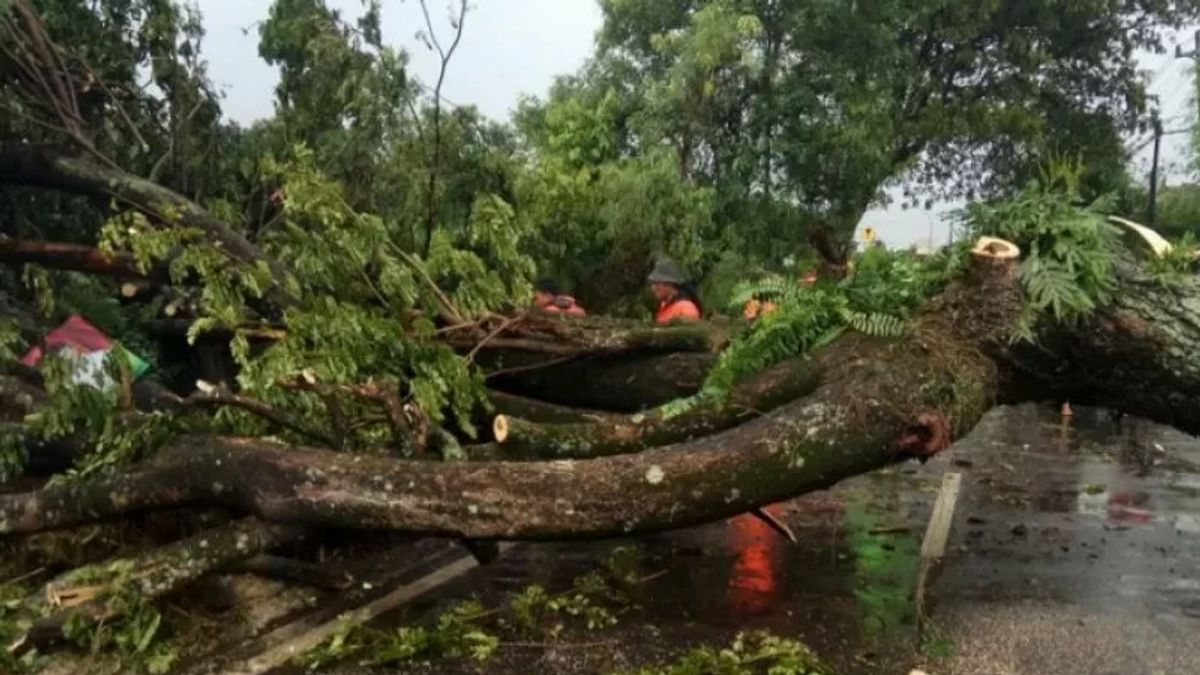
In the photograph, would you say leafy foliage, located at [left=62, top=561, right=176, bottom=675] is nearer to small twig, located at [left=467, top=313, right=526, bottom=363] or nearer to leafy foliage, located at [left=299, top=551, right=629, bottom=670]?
leafy foliage, located at [left=299, top=551, right=629, bottom=670]

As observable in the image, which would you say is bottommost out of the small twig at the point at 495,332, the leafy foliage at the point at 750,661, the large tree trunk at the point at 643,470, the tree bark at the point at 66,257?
the leafy foliage at the point at 750,661

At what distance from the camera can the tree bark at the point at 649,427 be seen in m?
5.17

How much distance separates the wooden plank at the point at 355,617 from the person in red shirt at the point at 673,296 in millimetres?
1959

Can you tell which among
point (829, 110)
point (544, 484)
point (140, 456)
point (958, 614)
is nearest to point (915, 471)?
point (958, 614)

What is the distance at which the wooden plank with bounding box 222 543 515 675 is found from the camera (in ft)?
15.0

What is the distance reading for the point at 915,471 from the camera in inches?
360

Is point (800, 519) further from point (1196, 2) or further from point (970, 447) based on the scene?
point (1196, 2)

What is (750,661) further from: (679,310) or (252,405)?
(679,310)

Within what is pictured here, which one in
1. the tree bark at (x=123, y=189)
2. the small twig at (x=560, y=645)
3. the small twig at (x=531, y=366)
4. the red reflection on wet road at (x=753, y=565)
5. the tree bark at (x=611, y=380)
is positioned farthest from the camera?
the tree bark at (x=123, y=189)

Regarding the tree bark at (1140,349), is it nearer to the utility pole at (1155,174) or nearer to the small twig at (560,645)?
the small twig at (560,645)

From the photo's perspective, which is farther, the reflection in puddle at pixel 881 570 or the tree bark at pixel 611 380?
the tree bark at pixel 611 380

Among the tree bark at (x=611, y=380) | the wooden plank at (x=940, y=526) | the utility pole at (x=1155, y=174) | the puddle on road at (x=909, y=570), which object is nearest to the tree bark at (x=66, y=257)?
the tree bark at (x=611, y=380)

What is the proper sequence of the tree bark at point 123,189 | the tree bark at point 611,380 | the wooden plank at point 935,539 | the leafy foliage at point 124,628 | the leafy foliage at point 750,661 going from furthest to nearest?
the tree bark at point 123,189
the tree bark at point 611,380
the wooden plank at point 935,539
the leafy foliage at point 124,628
the leafy foliage at point 750,661

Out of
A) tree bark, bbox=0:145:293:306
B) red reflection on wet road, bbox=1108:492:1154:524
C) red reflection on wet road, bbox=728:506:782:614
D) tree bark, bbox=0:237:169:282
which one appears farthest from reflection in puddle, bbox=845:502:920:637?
tree bark, bbox=0:237:169:282
